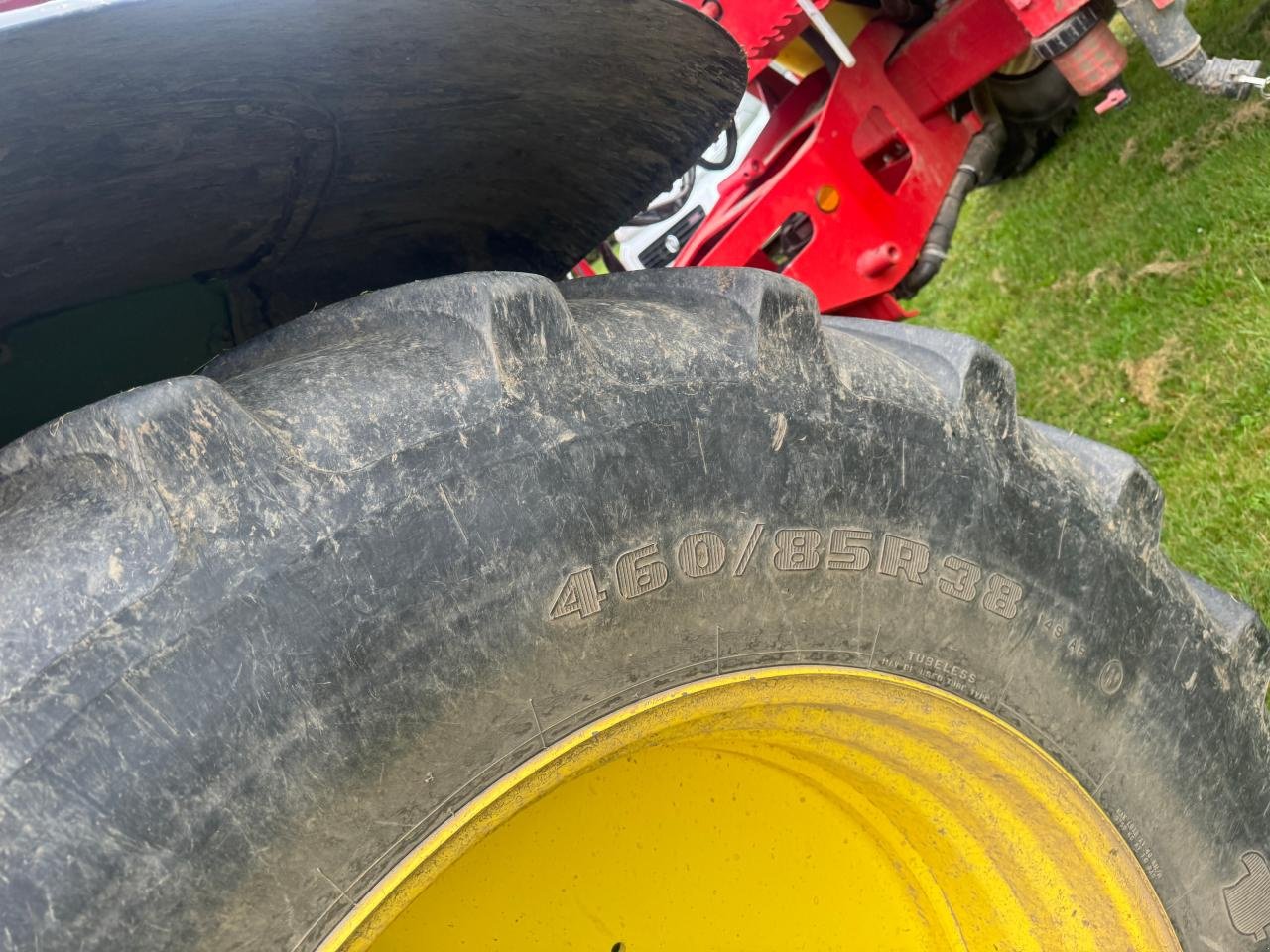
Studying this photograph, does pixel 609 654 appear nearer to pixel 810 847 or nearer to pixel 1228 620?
pixel 810 847

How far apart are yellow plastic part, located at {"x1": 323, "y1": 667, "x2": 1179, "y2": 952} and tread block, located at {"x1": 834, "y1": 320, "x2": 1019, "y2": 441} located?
28cm

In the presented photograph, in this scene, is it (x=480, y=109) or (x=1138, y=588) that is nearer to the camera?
(x=480, y=109)

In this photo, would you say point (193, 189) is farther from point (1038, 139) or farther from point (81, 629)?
point (1038, 139)

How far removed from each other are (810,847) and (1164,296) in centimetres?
198

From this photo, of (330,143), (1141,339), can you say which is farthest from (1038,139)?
(330,143)

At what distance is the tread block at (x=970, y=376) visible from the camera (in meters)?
1.09

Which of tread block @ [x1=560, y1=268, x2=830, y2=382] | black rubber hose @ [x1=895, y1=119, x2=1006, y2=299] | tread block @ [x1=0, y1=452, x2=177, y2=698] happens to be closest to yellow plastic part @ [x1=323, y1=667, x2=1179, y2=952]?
tread block @ [x1=560, y1=268, x2=830, y2=382]

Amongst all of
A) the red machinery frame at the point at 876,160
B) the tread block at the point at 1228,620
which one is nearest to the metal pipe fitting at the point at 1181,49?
the red machinery frame at the point at 876,160

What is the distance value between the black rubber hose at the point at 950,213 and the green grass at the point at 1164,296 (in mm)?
515

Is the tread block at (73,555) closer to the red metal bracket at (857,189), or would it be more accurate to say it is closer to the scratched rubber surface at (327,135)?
the scratched rubber surface at (327,135)

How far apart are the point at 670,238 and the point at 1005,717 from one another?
7.21ft

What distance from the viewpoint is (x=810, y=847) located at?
119 centimetres

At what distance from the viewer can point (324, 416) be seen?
2.59 feet

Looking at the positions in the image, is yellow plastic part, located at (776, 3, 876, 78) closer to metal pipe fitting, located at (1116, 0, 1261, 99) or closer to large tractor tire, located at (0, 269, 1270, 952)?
metal pipe fitting, located at (1116, 0, 1261, 99)
